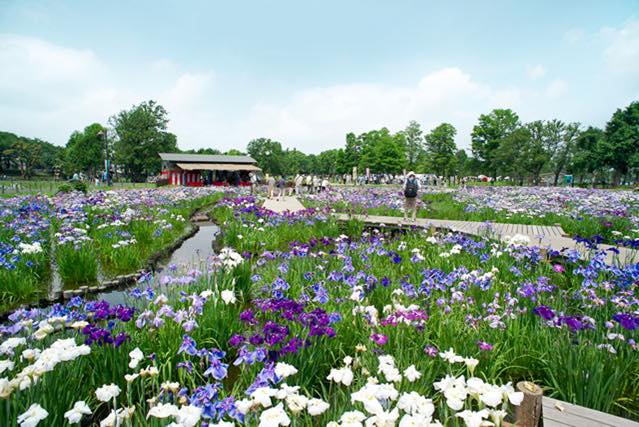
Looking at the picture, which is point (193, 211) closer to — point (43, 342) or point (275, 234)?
point (275, 234)

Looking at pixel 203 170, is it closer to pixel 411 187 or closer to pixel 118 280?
pixel 411 187

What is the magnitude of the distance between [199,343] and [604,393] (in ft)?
10.4

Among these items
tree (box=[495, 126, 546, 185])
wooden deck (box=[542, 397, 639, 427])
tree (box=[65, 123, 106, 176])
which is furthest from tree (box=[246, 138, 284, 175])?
wooden deck (box=[542, 397, 639, 427])

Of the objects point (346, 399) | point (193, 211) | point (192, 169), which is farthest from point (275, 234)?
point (192, 169)

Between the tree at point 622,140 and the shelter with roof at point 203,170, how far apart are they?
44.4m

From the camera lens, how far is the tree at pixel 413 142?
242 feet

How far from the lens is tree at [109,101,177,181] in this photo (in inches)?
2052

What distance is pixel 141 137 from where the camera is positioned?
5234 cm

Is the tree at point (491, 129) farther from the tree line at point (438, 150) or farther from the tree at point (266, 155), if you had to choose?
the tree at point (266, 155)

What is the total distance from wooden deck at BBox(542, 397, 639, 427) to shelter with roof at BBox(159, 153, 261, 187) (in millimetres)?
43020

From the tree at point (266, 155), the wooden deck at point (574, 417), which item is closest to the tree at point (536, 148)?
the wooden deck at point (574, 417)

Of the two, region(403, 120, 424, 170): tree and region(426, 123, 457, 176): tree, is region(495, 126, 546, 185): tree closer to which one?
region(426, 123, 457, 176): tree

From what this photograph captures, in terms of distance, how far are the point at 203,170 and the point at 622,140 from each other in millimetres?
51218

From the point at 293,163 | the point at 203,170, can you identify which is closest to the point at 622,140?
the point at 203,170
